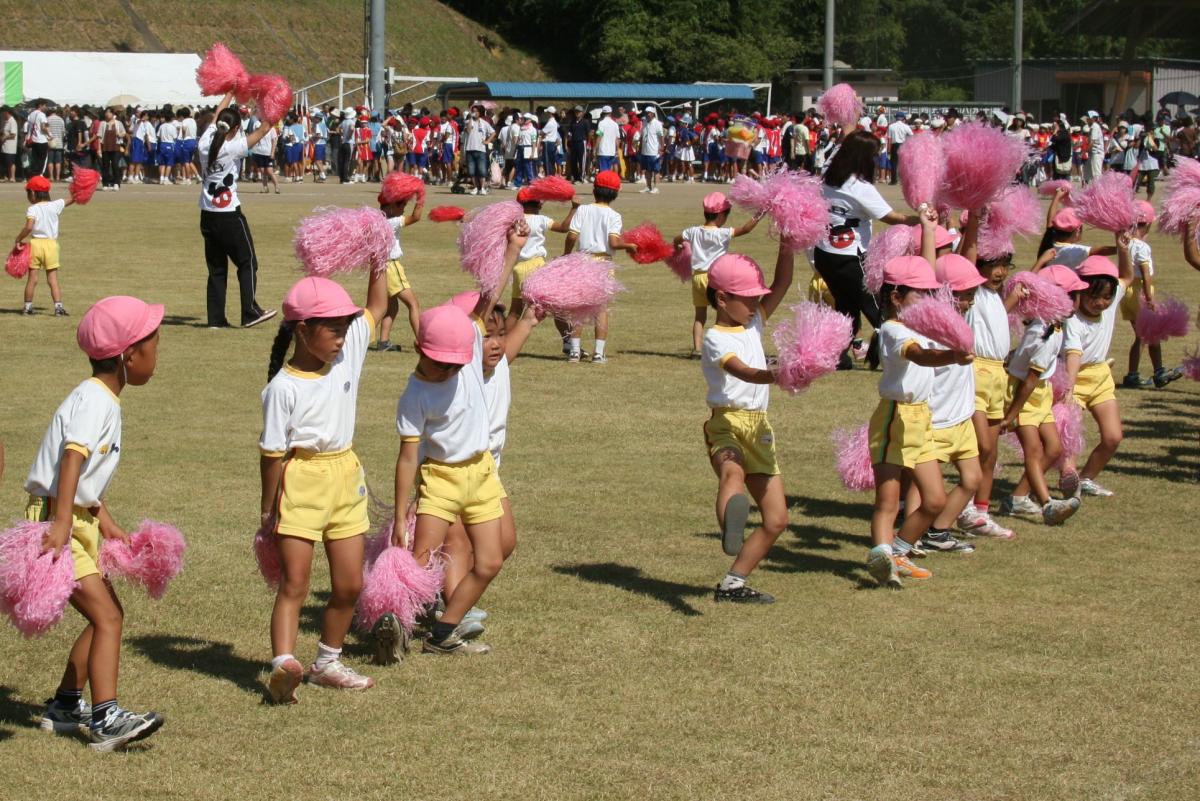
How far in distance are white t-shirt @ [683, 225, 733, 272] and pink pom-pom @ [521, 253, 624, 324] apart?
7344mm

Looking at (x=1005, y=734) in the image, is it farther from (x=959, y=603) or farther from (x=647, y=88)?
(x=647, y=88)

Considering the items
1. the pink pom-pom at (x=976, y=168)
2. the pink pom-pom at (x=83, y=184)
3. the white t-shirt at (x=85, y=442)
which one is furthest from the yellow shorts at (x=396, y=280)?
the white t-shirt at (x=85, y=442)

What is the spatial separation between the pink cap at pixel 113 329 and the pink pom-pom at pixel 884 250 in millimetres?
4827

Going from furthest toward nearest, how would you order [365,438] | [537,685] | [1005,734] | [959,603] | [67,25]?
[67,25], [365,438], [959,603], [537,685], [1005,734]

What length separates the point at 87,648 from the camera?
17.8ft

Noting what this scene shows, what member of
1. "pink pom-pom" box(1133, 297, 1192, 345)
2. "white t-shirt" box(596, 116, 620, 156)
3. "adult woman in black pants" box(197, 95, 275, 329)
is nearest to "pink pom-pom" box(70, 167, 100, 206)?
"adult woman in black pants" box(197, 95, 275, 329)

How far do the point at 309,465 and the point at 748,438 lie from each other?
2.27 metres

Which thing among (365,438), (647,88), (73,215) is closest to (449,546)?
(365,438)

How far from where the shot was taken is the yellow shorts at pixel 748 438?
708 centimetres

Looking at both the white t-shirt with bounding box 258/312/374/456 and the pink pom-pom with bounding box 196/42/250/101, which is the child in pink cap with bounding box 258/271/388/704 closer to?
the white t-shirt with bounding box 258/312/374/456

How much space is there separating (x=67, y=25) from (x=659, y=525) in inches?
2116

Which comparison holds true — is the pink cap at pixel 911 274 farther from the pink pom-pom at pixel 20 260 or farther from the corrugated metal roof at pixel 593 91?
the corrugated metal roof at pixel 593 91

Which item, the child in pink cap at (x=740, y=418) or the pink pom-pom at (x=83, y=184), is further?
the pink pom-pom at (x=83, y=184)

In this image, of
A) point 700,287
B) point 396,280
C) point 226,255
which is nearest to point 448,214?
point 396,280
